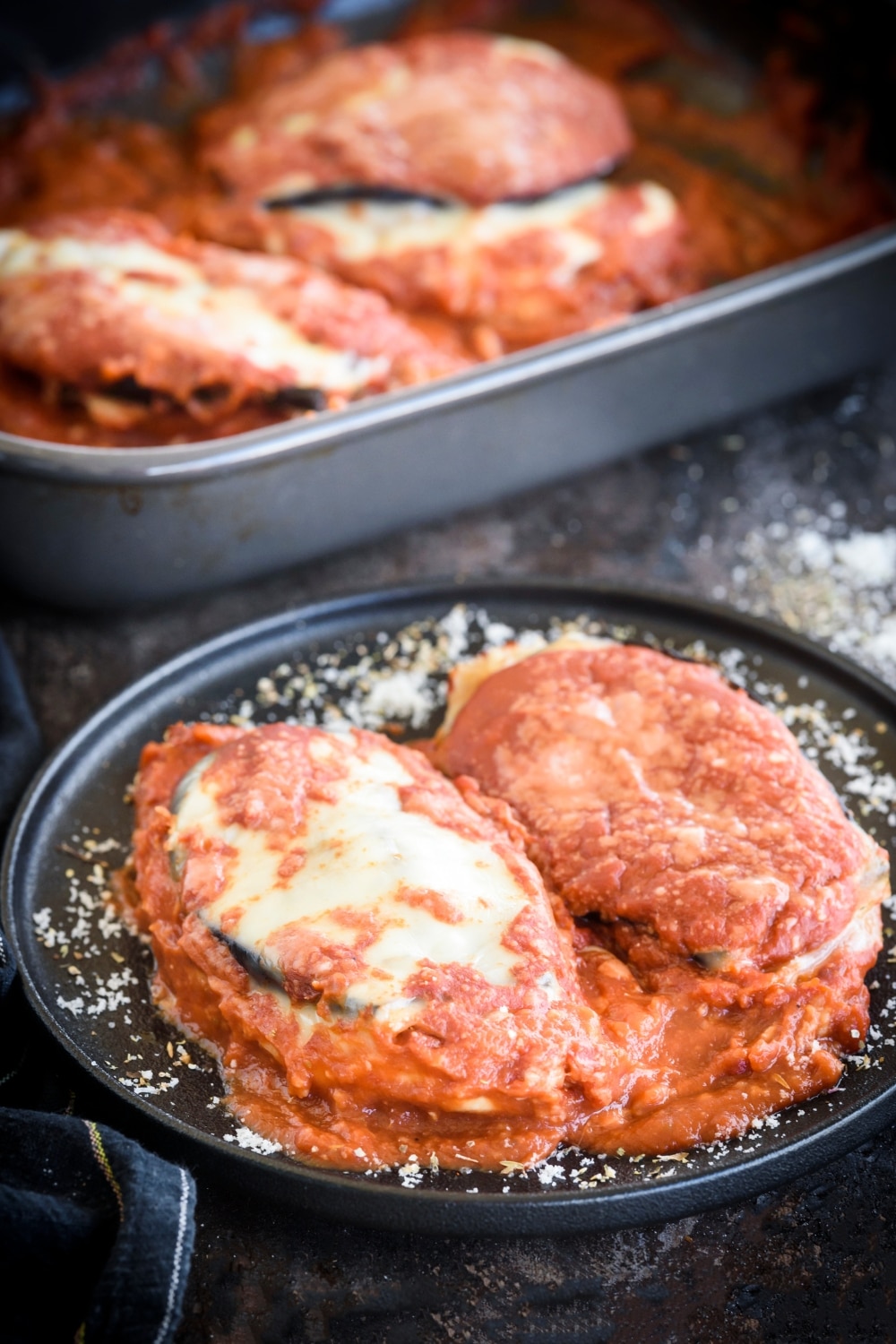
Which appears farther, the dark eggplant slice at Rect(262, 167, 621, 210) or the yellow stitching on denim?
the dark eggplant slice at Rect(262, 167, 621, 210)

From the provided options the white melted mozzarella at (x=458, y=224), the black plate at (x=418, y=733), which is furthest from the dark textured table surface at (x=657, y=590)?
A: the white melted mozzarella at (x=458, y=224)

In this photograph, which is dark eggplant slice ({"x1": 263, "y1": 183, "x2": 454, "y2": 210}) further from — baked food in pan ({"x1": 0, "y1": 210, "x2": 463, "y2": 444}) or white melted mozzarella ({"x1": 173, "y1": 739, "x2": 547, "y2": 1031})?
white melted mozzarella ({"x1": 173, "y1": 739, "x2": 547, "y2": 1031})

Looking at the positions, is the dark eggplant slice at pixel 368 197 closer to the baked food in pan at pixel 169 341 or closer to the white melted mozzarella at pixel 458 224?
the white melted mozzarella at pixel 458 224

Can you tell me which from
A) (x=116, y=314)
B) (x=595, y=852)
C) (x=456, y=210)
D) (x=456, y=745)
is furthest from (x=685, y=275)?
(x=595, y=852)

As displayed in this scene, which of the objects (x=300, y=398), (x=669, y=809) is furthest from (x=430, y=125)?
(x=669, y=809)

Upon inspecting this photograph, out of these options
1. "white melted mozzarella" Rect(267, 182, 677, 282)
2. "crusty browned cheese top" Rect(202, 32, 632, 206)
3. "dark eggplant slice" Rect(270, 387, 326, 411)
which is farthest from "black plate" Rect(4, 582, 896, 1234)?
"crusty browned cheese top" Rect(202, 32, 632, 206)

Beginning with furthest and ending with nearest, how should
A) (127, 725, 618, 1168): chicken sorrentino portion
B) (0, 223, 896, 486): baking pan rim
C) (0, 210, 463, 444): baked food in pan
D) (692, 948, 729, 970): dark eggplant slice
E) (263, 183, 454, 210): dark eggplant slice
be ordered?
(263, 183, 454, 210): dark eggplant slice
(0, 210, 463, 444): baked food in pan
(0, 223, 896, 486): baking pan rim
(692, 948, 729, 970): dark eggplant slice
(127, 725, 618, 1168): chicken sorrentino portion
